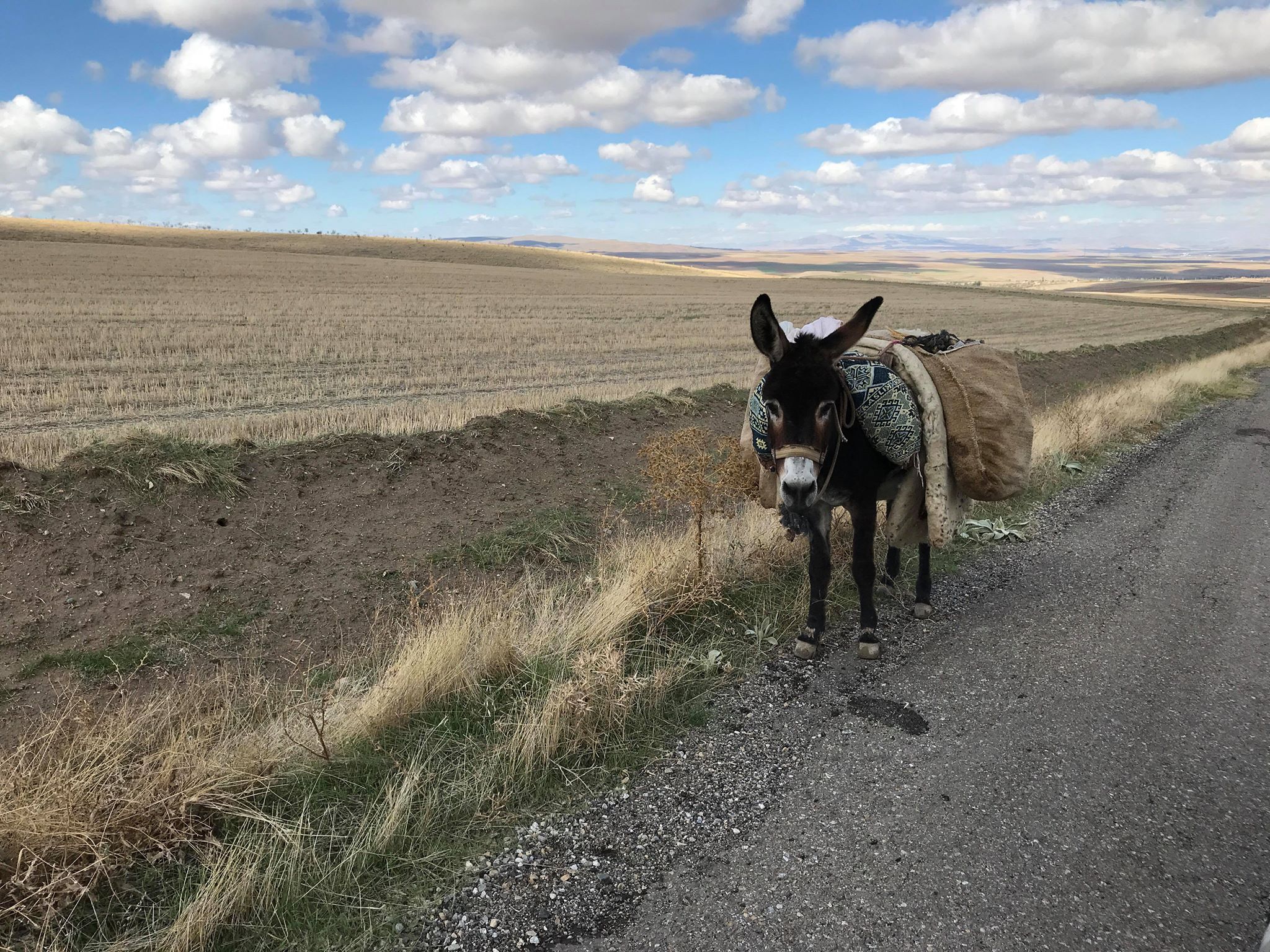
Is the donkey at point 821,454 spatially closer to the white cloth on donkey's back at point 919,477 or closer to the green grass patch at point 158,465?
the white cloth on donkey's back at point 919,477

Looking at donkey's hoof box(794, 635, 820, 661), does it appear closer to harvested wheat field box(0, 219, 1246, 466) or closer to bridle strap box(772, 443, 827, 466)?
bridle strap box(772, 443, 827, 466)

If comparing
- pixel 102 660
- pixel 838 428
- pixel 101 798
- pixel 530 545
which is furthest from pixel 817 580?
pixel 102 660

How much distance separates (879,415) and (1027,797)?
225 cm

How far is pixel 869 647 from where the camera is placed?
4.86 metres

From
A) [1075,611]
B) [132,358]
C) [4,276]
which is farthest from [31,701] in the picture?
[4,276]

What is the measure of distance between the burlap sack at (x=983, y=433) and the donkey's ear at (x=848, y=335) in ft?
4.21

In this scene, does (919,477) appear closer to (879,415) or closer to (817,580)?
(879,415)

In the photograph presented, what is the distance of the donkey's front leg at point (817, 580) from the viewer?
15.9 ft

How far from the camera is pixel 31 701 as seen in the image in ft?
15.6

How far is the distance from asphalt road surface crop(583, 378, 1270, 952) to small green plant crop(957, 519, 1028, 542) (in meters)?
1.16

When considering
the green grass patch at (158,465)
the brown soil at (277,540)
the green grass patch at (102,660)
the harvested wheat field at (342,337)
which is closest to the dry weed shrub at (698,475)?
the brown soil at (277,540)

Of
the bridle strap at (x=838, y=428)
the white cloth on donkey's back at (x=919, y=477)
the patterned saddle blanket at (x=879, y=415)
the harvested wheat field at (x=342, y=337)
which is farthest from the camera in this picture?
the harvested wheat field at (x=342, y=337)

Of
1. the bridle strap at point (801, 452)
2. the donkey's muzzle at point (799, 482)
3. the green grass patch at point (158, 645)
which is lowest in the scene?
the green grass patch at point (158, 645)

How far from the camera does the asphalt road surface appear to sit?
9.11ft
